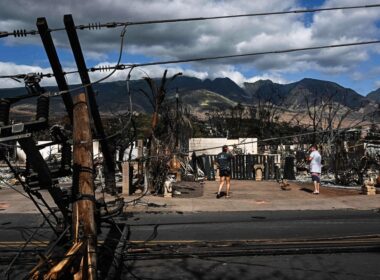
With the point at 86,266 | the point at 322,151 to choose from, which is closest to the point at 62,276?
the point at 86,266

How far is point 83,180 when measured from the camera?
5957 millimetres

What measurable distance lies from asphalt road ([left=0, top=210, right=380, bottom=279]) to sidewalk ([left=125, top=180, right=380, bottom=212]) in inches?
56.0

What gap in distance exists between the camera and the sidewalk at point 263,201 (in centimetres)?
1441

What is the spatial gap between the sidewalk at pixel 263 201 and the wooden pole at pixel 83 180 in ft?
24.7

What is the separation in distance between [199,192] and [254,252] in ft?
33.7

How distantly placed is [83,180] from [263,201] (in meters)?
10.7

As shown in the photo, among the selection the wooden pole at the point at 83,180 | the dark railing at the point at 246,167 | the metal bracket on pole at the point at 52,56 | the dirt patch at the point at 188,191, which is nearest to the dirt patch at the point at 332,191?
the dirt patch at the point at 188,191

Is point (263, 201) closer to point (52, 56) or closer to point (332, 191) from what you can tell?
point (332, 191)

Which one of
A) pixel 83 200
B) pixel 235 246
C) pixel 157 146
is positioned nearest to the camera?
pixel 83 200

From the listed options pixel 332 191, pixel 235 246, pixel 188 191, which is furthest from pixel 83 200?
pixel 332 191

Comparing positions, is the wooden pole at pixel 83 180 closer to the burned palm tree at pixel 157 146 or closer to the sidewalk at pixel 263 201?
the sidewalk at pixel 263 201

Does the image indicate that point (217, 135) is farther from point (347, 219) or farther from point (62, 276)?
point (62, 276)

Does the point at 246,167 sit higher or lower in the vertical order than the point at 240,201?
higher

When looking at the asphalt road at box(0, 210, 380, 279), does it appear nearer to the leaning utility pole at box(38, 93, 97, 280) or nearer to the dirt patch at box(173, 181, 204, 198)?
the leaning utility pole at box(38, 93, 97, 280)
